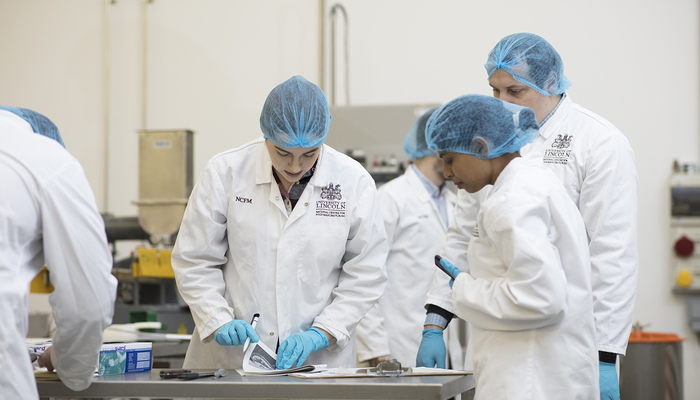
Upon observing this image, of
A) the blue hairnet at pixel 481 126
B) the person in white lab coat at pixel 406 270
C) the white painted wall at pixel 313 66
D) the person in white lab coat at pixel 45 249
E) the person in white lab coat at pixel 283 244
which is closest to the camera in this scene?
the person in white lab coat at pixel 45 249

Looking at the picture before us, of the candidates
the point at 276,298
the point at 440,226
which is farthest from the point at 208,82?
the point at 276,298

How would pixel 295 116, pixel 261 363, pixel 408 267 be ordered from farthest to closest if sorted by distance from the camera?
1. pixel 408 267
2. pixel 295 116
3. pixel 261 363

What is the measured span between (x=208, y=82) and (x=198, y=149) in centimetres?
41

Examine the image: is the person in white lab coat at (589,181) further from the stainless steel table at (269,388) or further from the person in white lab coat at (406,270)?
the person in white lab coat at (406,270)

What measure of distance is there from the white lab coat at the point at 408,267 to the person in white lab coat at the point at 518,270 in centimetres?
113

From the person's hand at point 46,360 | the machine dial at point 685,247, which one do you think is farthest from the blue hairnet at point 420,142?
the machine dial at point 685,247

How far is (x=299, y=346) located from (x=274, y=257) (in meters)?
0.25

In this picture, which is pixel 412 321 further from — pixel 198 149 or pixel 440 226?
pixel 198 149

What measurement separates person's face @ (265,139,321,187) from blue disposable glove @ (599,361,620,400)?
2.71 ft

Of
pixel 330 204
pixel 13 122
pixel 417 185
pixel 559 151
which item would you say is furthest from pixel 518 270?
pixel 417 185

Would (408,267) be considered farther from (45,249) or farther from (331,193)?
(45,249)

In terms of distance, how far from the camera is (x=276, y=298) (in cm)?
175

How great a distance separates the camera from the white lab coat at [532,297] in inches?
50.1

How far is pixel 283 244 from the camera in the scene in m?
1.77
